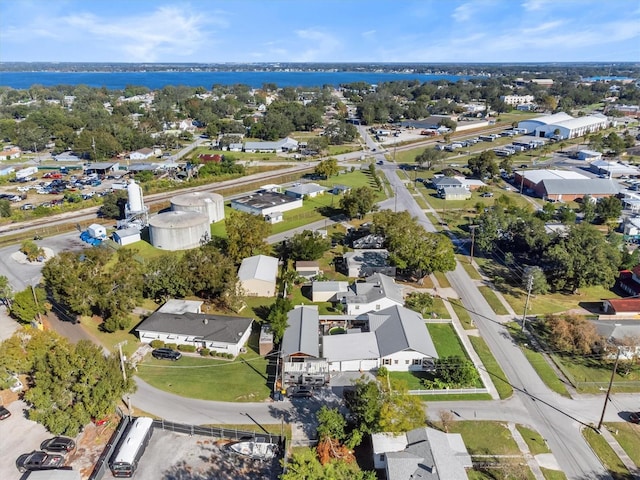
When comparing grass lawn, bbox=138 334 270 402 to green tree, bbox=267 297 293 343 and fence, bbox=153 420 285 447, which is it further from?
fence, bbox=153 420 285 447

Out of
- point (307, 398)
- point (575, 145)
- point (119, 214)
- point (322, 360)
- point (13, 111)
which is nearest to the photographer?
point (307, 398)

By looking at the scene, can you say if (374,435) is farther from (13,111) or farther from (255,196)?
(13,111)

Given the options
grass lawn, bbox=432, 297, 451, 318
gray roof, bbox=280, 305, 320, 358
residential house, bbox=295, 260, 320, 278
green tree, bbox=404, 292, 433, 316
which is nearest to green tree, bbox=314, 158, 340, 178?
residential house, bbox=295, 260, 320, 278

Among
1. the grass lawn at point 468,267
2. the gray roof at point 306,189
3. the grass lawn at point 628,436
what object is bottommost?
the grass lawn at point 628,436

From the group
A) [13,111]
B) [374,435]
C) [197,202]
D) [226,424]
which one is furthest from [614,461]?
[13,111]

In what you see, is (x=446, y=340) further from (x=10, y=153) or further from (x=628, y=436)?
(x=10, y=153)

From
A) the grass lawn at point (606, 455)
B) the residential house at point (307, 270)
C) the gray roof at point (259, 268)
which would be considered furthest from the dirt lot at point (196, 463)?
the residential house at point (307, 270)

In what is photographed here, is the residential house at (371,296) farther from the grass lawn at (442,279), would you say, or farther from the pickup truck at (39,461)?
the pickup truck at (39,461)
